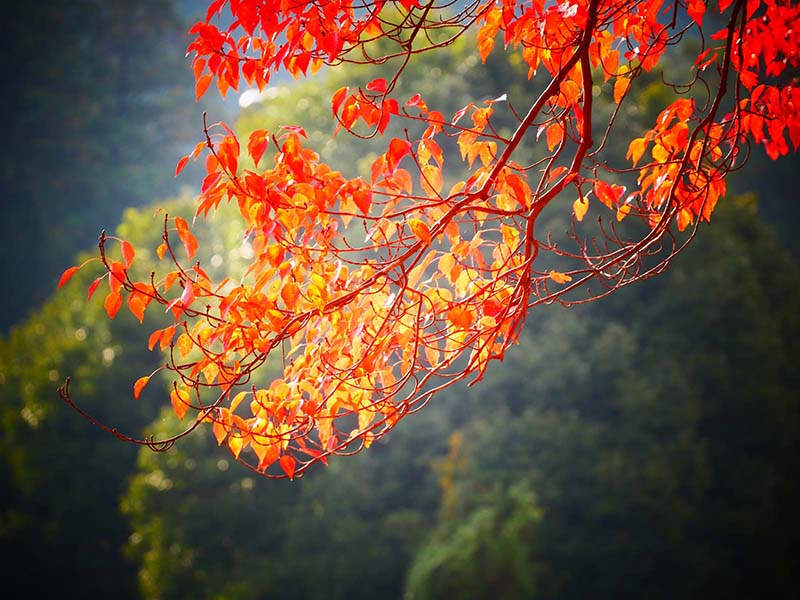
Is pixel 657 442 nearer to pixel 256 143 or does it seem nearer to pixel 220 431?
pixel 220 431

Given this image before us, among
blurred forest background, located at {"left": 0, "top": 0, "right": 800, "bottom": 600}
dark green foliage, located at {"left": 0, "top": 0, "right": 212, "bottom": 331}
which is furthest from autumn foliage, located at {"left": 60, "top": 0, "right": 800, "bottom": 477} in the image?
dark green foliage, located at {"left": 0, "top": 0, "right": 212, "bottom": 331}

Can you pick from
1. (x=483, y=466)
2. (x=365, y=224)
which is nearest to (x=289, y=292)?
(x=365, y=224)

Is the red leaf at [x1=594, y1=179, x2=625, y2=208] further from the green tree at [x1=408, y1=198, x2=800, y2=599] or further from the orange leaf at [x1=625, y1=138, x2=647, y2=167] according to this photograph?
the green tree at [x1=408, y1=198, x2=800, y2=599]

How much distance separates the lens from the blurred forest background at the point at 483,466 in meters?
6.89

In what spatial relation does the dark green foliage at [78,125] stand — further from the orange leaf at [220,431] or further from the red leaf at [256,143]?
the red leaf at [256,143]

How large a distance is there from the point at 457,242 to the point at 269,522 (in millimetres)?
6108

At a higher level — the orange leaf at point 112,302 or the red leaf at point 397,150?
the orange leaf at point 112,302

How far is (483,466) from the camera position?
7168 millimetres

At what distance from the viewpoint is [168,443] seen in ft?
5.01

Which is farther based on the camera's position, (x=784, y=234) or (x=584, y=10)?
(x=784, y=234)

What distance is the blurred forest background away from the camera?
6891mm

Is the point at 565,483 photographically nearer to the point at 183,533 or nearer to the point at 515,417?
the point at 515,417

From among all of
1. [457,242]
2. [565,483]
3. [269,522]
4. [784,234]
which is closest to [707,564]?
[565,483]

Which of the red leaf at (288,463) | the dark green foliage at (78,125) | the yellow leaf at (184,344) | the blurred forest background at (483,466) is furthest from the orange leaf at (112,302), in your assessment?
the dark green foliage at (78,125)
